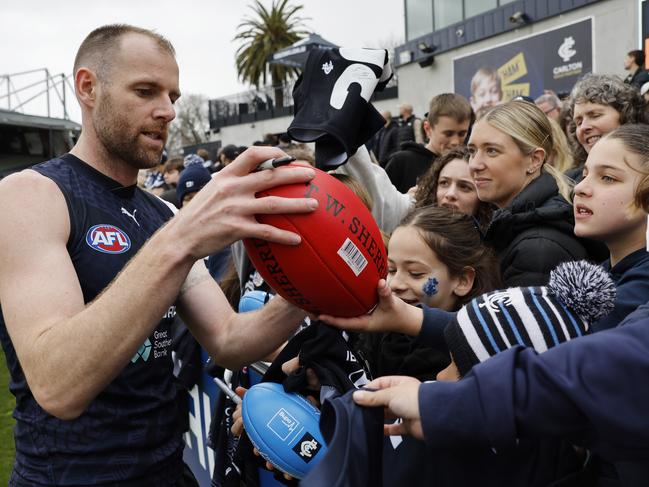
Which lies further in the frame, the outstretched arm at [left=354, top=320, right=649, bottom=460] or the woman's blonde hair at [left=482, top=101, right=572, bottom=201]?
the woman's blonde hair at [left=482, top=101, right=572, bottom=201]

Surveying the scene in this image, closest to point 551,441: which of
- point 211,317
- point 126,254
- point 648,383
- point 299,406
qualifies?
point 648,383

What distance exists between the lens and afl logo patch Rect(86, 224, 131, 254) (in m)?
1.76

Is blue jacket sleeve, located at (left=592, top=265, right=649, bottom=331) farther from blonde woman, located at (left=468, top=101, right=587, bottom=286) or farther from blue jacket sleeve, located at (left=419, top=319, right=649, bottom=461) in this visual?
blue jacket sleeve, located at (left=419, top=319, right=649, bottom=461)

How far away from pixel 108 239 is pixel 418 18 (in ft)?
57.5

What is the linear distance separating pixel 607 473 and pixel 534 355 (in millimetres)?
579

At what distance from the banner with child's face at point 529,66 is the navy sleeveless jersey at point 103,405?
11871mm

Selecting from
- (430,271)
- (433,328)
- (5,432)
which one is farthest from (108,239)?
(5,432)

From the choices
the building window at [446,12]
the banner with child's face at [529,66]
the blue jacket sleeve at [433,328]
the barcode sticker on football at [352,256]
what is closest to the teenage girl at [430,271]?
the blue jacket sleeve at [433,328]

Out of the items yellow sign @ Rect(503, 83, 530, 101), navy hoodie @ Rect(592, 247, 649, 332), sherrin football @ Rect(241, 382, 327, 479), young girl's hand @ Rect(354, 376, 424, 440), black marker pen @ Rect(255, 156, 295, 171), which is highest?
yellow sign @ Rect(503, 83, 530, 101)

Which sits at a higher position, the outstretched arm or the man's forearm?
the outstretched arm

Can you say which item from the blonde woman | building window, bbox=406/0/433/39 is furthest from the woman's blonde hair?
building window, bbox=406/0/433/39

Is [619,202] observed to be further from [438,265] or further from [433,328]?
[433,328]

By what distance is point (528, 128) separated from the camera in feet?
9.00

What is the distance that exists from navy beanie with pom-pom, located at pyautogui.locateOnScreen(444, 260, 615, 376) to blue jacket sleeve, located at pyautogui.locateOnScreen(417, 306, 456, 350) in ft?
0.92
